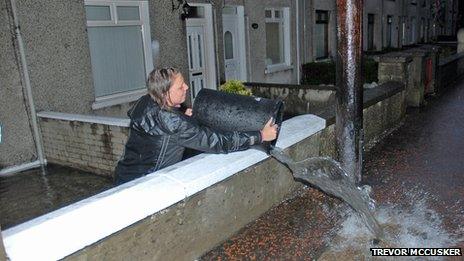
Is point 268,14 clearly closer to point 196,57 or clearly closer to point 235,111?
point 196,57

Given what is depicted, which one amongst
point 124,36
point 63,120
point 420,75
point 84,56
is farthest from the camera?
→ point 420,75

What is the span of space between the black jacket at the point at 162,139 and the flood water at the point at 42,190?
2.10m

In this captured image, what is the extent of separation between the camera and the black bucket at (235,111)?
3291 millimetres

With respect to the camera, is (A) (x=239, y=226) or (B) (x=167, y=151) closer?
(B) (x=167, y=151)

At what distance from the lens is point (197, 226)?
307 cm

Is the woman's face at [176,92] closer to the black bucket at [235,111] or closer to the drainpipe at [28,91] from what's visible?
the black bucket at [235,111]

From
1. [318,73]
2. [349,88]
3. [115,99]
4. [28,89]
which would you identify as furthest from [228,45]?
[349,88]

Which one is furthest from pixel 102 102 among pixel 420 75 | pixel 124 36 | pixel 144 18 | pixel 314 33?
pixel 314 33

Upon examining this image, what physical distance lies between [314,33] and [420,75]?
6251 millimetres

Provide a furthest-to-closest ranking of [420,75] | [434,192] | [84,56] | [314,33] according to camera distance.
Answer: [314,33]
[420,75]
[84,56]
[434,192]

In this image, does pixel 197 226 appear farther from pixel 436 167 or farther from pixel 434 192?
pixel 436 167

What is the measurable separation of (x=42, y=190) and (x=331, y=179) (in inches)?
142

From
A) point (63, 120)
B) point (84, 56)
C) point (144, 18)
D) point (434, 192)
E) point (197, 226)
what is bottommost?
point (434, 192)

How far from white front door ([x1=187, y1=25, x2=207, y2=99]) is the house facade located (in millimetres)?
23
